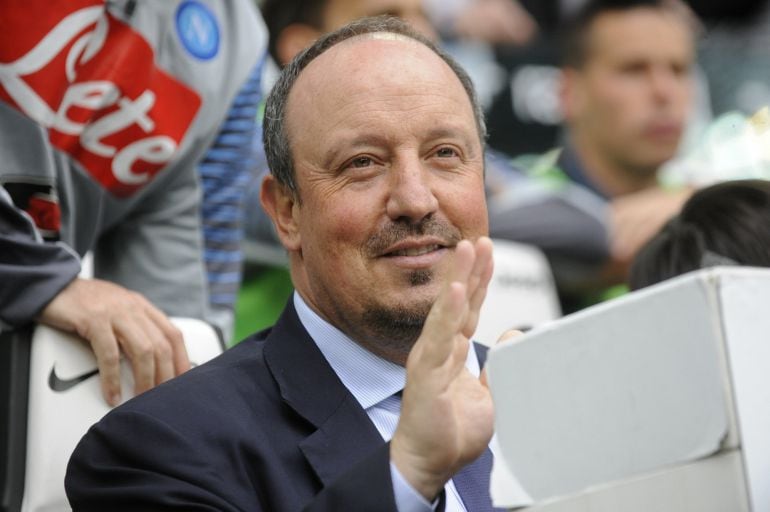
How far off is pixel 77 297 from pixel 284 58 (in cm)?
168

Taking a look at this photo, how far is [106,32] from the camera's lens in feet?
8.21

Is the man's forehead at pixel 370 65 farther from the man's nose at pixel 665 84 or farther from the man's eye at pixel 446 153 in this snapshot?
the man's nose at pixel 665 84

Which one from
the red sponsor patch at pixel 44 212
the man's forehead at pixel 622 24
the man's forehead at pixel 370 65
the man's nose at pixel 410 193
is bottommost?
the man's forehead at pixel 622 24

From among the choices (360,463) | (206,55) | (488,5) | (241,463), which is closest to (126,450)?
(241,463)

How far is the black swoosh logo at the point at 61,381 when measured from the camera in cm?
210

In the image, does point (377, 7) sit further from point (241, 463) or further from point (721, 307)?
point (721, 307)

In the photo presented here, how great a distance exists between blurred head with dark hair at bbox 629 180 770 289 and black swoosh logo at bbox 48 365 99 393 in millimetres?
1017

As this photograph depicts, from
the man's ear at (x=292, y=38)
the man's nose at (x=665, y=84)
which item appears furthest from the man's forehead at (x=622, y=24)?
the man's ear at (x=292, y=38)

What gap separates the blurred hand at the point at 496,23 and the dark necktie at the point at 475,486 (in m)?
3.11

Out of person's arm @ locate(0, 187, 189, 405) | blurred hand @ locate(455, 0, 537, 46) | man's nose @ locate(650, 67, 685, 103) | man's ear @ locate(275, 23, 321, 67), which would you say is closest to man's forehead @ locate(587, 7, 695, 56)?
man's nose @ locate(650, 67, 685, 103)

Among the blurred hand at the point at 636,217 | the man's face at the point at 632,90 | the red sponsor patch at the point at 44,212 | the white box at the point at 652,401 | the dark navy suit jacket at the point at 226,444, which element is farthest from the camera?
the man's face at the point at 632,90

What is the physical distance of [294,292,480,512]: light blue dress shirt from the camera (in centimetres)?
194

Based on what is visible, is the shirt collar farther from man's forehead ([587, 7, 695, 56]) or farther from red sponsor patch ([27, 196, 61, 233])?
man's forehead ([587, 7, 695, 56])

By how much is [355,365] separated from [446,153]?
13.0 inches
